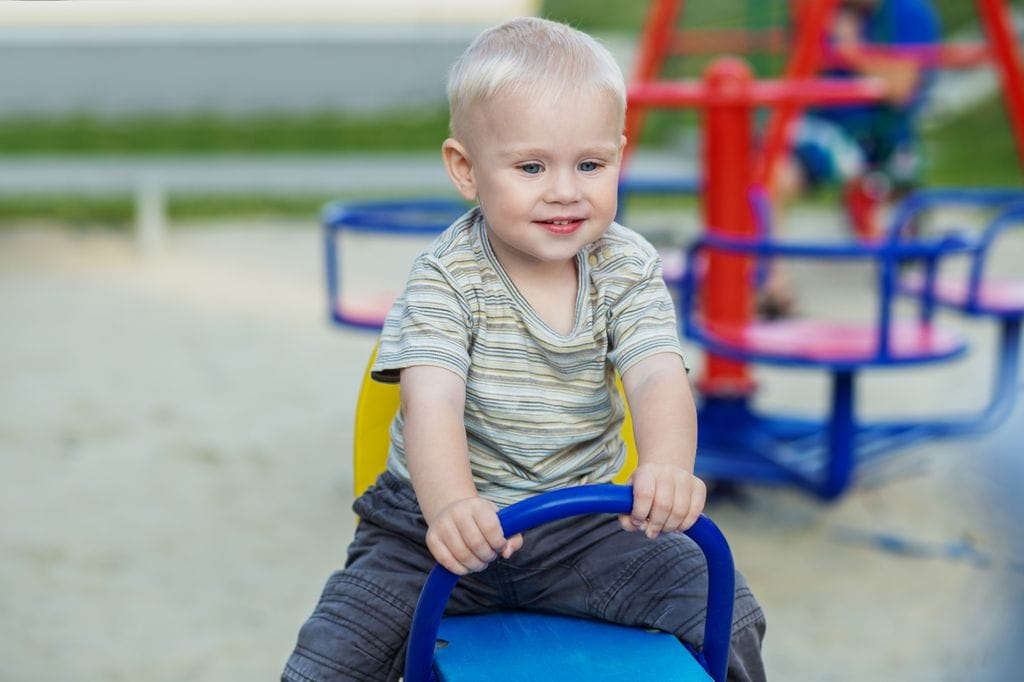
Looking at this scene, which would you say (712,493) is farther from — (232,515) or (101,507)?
(101,507)

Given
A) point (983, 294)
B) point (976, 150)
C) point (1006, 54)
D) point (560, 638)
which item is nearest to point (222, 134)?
point (976, 150)

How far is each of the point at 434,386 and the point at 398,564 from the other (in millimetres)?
203

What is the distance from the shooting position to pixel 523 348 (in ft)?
4.33

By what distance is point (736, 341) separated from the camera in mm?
2801

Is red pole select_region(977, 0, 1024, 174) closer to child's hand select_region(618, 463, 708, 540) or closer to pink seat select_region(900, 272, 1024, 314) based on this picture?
pink seat select_region(900, 272, 1024, 314)

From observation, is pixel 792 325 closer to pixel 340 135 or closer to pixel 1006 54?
pixel 1006 54

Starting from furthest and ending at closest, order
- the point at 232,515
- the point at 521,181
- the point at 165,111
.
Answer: the point at 165,111
the point at 232,515
the point at 521,181

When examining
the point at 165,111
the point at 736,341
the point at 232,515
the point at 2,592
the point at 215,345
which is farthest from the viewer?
the point at 165,111

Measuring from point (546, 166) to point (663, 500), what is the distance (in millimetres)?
336

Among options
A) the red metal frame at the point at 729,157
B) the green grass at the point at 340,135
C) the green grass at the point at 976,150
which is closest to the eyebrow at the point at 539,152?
the red metal frame at the point at 729,157

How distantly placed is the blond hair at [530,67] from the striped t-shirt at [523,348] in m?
0.15

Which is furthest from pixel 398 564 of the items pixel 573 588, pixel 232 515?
pixel 232 515

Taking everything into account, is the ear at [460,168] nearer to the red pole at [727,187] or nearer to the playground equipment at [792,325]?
the playground equipment at [792,325]

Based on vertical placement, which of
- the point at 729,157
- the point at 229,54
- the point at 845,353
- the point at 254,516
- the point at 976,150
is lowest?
the point at 254,516
